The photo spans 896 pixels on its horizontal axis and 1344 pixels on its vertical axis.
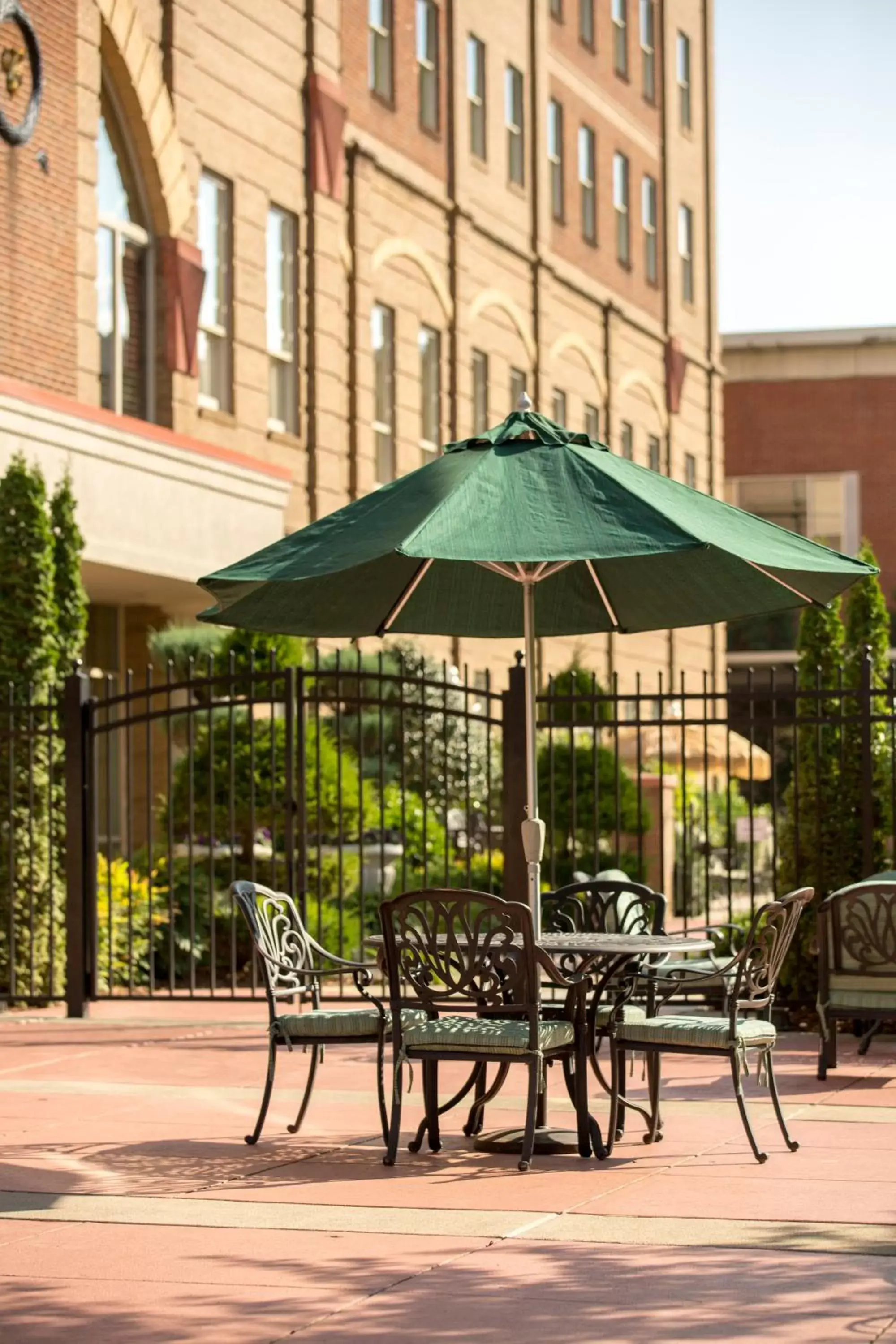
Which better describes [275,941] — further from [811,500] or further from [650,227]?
[811,500]

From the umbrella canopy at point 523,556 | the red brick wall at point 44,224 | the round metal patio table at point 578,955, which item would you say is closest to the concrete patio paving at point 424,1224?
the round metal patio table at point 578,955

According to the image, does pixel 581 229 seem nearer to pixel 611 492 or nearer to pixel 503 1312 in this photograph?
pixel 611 492

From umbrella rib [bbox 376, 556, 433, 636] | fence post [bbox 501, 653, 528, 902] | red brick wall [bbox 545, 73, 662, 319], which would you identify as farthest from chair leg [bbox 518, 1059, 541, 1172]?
red brick wall [bbox 545, 73, 662, 319]

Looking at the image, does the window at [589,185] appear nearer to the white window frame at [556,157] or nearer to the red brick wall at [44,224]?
the white window frame at [556,157]

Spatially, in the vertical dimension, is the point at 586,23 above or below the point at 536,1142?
above

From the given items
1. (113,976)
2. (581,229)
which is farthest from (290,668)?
(581,229)

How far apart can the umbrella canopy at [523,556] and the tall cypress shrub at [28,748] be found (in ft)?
16.8

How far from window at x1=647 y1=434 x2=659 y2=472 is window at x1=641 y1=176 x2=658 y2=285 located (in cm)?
297

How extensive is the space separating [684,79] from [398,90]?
15.1 m

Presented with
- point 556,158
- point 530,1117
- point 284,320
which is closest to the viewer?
point 530,1117

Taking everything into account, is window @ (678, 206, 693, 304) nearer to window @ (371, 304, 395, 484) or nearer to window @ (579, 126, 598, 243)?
window @ (579, 126, 598, 243)

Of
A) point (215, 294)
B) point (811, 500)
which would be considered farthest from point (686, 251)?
point (215, 294)

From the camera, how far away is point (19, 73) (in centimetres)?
1873

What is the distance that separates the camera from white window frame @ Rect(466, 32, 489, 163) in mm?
30891
